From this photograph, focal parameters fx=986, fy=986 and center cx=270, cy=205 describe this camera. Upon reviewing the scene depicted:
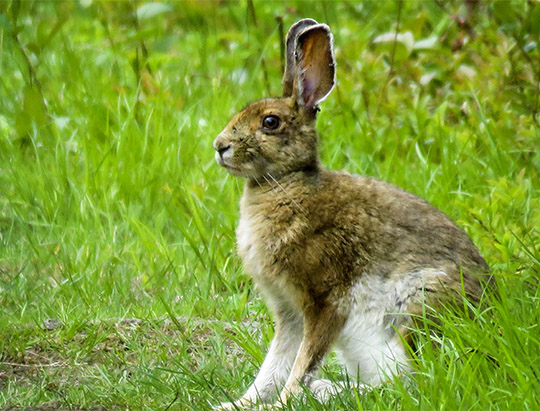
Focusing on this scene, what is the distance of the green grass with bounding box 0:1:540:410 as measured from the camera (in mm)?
3904

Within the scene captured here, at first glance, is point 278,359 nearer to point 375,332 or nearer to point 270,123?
point 375,332

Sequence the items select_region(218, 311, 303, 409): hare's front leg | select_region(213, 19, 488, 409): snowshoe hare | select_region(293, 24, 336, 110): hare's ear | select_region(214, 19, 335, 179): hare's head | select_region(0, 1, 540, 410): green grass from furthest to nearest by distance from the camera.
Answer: select_region(293, 24, 336, 110): hare's ear, select_region(214, 19, 335, 179): hare's head, select_region(218, 311, 303, 409): hare's front leg, select_region(213, 19, 488, 409): snowshoe hare, select_region(0, 1, 540, 410): green grass

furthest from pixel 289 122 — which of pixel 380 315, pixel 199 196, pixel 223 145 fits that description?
pixel 199 196

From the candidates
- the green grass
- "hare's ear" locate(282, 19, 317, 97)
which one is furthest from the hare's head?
the green grass

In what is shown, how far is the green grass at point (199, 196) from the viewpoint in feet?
12.8

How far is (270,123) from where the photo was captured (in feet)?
14.2

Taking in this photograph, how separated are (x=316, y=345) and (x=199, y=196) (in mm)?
1908

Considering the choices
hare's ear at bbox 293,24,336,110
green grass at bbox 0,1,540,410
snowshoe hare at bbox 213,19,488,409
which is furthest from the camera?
hare's ear at bbox 293,24,336,110

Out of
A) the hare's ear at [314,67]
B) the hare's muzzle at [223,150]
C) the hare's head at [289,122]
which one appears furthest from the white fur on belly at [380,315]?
the hare's ear at [314,67]

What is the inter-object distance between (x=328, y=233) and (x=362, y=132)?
92.4 inches

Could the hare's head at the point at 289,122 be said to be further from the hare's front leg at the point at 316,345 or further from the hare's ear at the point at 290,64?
the hare's front leg at the point at 316,345

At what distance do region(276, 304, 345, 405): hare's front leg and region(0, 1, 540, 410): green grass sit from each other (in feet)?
1.04

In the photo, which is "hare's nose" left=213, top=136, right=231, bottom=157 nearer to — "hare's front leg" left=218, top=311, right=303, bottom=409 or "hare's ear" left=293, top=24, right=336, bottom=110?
"hare's ear" left=293, top=24, right=336, bottom=110

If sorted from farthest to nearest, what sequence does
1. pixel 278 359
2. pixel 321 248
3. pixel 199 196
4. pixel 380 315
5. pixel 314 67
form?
pixel 199 196 < pixel 314 67 < pixel 278 359 < pixel 321 248 < pixel 380 315
